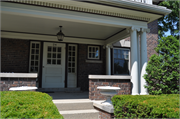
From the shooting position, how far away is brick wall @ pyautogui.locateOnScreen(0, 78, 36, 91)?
15.7 ft

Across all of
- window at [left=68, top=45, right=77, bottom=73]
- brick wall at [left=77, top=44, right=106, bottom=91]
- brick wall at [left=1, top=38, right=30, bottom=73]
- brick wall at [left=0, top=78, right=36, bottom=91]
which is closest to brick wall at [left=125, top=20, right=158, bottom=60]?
brick wall at [left=77, top=44, right=106, bottom=91]

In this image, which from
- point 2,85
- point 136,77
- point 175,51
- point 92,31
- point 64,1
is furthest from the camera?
point 92,31

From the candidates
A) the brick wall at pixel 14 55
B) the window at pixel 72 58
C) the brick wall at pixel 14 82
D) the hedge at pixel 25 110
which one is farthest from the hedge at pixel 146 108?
the brick wall at pixel 14 55

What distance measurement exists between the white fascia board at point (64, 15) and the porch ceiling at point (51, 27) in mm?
832

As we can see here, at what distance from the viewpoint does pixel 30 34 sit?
8.07 metres

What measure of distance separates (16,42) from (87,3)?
4.80 metres

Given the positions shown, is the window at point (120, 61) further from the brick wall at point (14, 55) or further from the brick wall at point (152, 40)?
the brick wall at point (14, 55)

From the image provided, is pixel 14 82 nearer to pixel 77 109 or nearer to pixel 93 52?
pixel 77 109

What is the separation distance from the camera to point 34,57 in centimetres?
838

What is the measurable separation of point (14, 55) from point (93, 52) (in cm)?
441

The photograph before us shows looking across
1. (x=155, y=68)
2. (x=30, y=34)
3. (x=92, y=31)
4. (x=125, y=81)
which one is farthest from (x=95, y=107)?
(x=30, y=34)

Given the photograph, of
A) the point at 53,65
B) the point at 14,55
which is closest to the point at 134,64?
the point at 53,65

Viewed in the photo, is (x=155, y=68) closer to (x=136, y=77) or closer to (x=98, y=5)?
(x=136, y=77)

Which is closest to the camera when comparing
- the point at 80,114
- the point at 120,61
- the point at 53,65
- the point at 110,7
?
the point at 80,114
